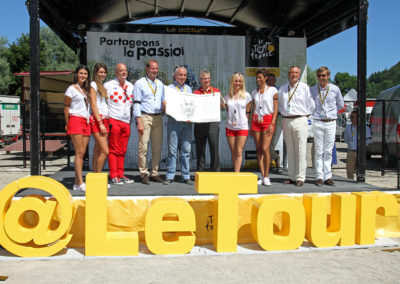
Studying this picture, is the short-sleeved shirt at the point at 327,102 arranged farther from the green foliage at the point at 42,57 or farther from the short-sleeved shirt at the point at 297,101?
the green foliage at the point at 42,57

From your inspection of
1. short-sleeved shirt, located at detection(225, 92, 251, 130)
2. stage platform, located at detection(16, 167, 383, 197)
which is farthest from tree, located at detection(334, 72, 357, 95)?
short-sleeved shirt, located at detection(225, 92, 251, 130)

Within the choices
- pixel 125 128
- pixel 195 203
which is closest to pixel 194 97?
pixel 125 128

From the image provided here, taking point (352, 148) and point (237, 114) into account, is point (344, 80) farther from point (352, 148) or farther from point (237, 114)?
point (237, 114)

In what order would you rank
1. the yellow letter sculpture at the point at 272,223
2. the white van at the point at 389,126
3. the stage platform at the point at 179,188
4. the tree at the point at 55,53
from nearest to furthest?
the yellow letter sculpture at the point at 272,223 → the stage platform at the point at 179,188 → the white van at the point at 389,126 → the tree at the point at 55,53

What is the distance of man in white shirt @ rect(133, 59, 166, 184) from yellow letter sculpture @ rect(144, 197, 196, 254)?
1.39m

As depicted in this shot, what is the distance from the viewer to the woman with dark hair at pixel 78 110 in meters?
4.82

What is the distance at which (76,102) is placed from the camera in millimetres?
4828

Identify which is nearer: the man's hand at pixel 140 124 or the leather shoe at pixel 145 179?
the man's hand at pixel 140 124

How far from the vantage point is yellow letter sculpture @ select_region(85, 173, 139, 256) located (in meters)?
Answer: 4.01

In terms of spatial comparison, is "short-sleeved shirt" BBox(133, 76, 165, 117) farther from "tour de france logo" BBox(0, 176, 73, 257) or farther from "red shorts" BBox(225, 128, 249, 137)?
"tour de france logo" BBox(0, 176, 73, 257)

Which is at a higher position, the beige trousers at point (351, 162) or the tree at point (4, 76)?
the tree at point (4, 76)

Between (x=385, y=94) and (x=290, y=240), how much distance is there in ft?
32.7

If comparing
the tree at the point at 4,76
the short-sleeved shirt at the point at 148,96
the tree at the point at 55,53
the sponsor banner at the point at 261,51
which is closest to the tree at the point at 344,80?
the tree at the point at 55,53

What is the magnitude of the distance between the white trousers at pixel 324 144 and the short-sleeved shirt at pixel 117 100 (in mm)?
2883
